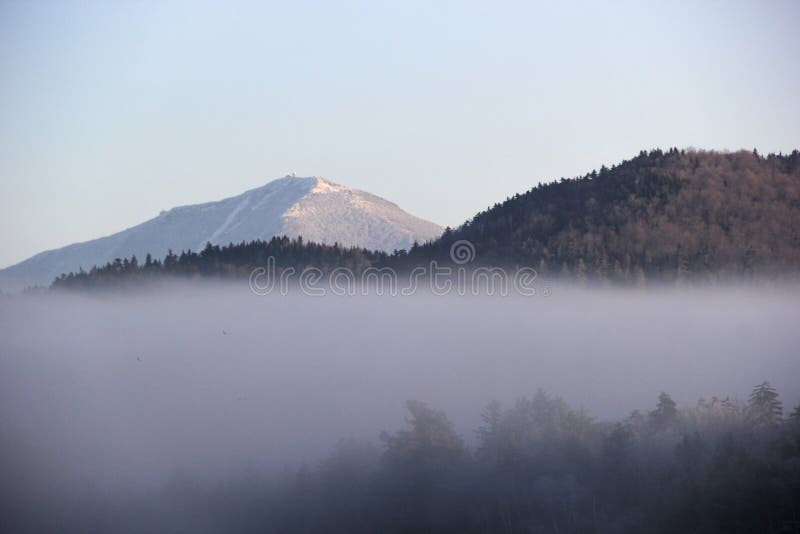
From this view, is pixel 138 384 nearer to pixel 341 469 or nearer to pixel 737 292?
pixel 341 469

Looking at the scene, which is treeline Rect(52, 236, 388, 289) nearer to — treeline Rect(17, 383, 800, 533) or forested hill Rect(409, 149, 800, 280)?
forested hill Rect(409, 149, 800, 280)

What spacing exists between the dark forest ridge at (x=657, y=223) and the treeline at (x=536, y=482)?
3596 centimetres

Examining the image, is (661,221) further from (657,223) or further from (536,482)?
(536,482)

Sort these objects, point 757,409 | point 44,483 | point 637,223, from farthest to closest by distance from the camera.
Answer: point 637,223, point 44,483, point 757,409

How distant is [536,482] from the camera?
11062 cm

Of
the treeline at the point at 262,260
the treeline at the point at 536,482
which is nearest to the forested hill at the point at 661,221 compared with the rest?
the treeline at the point at 262,260

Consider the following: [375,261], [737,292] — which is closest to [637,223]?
[737,292]

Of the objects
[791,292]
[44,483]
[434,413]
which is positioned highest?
[791,292]

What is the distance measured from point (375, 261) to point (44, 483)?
67.6 metres

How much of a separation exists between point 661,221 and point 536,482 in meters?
64.4

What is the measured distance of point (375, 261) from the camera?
198 m

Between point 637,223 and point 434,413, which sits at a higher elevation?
point 637,223

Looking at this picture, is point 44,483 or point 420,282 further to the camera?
point 420,282

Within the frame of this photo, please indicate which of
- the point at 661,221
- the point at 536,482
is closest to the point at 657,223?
the point at 661,221
